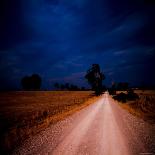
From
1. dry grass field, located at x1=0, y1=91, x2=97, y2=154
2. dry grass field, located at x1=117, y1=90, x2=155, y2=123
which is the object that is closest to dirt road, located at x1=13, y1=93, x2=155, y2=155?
dry grass field, located at x1=0, y1=91, x2=97, y2=154

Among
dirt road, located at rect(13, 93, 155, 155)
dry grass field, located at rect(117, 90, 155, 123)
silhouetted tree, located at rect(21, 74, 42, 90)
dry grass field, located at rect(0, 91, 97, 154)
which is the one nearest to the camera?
dirt road, located at rect(13, 93, 155, 155)

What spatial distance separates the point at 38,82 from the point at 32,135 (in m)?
151

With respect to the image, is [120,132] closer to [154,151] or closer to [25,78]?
[154,151]

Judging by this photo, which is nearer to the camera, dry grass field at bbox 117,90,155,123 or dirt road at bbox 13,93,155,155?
dirt road at bbox 13,93,155,155

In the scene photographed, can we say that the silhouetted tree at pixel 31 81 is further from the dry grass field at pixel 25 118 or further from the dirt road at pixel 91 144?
the dirt road at pixel 91 144

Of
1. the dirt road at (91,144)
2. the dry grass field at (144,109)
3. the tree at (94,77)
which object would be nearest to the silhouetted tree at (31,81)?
the tree at (94,77)

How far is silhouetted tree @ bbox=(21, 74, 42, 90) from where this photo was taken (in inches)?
6137

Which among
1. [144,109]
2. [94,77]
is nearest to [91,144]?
[144,109]

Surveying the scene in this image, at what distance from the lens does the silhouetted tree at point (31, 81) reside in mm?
155875

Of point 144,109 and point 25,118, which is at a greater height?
point 25,118

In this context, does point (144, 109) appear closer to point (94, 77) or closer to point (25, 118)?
point (25, 118)

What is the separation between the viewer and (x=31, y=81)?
156 metres

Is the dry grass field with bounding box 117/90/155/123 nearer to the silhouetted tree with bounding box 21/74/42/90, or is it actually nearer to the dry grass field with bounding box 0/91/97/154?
the dry grass field with bounding box 0/91/97/154

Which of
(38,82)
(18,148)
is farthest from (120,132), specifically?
(38,82)
